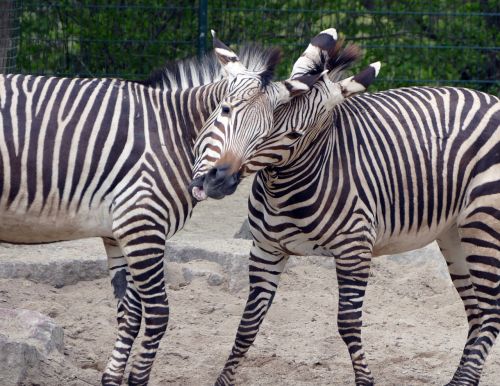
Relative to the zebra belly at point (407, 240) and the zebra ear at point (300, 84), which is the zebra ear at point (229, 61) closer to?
the zebra ear at point (300, 84)

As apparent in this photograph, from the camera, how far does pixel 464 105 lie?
5926mm

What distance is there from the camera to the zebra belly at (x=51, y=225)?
5336 millimetres

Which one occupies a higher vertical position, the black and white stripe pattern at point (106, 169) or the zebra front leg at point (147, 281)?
the black and white stripe pattern at point (106, 169)

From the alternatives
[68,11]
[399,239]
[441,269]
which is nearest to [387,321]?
[441,269]

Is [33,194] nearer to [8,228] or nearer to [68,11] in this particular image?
[8,228]

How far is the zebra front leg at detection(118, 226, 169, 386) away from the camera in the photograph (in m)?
5.32

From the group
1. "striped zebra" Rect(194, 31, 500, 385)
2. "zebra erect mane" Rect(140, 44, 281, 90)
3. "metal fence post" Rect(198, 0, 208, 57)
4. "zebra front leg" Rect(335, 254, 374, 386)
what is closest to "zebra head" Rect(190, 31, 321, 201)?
"striped zebra" Rect(194, 31, 500, 385)

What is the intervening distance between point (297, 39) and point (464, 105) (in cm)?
502

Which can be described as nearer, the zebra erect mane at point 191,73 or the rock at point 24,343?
the rock at point 24,343

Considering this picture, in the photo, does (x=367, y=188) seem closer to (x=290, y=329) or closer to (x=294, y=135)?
(x=294, y=135)

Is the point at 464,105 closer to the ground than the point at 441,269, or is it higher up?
higher up

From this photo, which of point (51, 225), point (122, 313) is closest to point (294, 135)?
point (51, 225)

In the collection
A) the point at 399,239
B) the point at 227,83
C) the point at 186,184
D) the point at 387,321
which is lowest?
the point at 387,321

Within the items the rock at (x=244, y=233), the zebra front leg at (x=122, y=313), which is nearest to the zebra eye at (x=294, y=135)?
the zebra front leg at (x=122, y=313)
